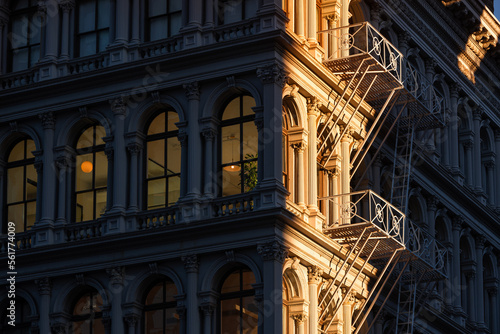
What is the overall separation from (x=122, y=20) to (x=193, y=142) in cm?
504

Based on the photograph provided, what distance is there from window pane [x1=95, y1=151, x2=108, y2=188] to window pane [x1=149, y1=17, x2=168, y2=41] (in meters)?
3.86

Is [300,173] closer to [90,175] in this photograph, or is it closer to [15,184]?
[90,175]

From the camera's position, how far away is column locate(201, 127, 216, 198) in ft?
144

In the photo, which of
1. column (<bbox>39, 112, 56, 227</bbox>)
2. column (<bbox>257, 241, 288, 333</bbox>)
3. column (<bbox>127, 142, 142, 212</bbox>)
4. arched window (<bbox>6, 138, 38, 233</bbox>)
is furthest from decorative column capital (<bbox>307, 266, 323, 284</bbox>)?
arched window (<bbox>6, 138, 38, 233</bbox>)

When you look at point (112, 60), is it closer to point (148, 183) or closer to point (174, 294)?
point (148, 183)

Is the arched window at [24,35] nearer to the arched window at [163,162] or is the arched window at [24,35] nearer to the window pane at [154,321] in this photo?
the arched window at [163,162]

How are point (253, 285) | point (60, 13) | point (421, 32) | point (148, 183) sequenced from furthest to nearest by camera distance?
point (421, 32)
point (60, 13)
point (148, 183)
point (253, 285)

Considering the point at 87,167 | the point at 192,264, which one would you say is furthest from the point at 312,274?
the point at 87,167

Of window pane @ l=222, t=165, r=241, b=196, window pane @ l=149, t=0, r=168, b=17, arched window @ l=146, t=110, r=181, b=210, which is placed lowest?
window pane @ l=222, t=165, r=241, b=196

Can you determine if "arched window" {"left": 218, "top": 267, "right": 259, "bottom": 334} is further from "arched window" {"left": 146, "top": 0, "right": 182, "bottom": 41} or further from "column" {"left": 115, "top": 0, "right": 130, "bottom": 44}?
"column" {"left": 115, "top": 0, "right": 130, "bottom": 44}

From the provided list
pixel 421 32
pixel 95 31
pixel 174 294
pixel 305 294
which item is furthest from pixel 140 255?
pixel 421 32

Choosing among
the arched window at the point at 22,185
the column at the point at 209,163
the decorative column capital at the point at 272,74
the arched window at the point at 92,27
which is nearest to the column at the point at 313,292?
the column at the point at 209,163

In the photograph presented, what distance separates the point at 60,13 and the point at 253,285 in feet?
38.7

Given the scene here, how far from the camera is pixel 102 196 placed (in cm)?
4622
